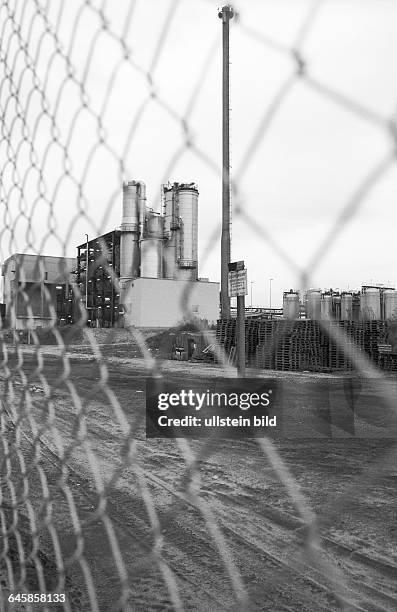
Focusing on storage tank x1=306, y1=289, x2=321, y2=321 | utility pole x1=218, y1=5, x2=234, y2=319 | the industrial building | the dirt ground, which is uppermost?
utility pole x1=218, y1=5, x2=234, y2=319

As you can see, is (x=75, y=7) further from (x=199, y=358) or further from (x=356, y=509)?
(x=199, y=358)

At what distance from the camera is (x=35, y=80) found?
64.2 inches

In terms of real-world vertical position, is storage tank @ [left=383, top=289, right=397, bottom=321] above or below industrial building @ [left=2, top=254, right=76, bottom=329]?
above

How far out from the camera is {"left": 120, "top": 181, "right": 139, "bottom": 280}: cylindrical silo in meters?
1.07

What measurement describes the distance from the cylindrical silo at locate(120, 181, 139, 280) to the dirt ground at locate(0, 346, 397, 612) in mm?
189

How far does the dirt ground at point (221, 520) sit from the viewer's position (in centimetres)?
237

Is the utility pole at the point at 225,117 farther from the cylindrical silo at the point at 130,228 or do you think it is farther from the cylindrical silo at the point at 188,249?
the cylindrical silo at the point at 130,228

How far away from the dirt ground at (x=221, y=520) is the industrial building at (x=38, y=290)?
142 mm

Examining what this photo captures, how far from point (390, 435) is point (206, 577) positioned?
3817 millimetres

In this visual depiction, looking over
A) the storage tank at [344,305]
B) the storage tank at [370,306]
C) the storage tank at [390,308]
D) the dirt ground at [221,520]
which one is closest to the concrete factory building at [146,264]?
the dirt ground at [221,520]

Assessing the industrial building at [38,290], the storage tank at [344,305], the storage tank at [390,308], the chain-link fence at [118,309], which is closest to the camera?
the chain-link fence at [118,309]

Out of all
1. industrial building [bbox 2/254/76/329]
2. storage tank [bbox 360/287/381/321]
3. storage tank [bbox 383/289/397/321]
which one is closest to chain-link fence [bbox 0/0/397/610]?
industrial building [bbox 2/254/76/329]

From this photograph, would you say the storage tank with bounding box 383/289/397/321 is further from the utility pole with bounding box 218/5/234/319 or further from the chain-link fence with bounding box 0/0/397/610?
the utility pole with bounding box 218/5/234/319

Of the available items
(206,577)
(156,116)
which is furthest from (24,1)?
(206,577)
